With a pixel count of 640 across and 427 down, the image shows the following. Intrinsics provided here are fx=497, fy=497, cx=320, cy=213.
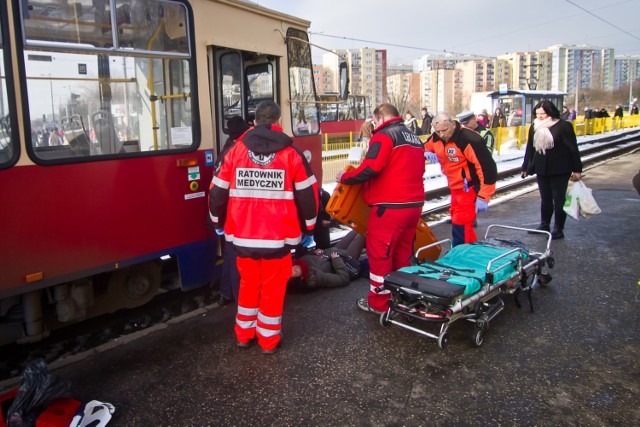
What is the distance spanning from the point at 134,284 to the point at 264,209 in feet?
4.96

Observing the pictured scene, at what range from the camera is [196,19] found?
4.27 meters

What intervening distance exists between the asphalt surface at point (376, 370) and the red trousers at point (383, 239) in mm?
227

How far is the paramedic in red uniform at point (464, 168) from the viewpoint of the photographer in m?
5.08

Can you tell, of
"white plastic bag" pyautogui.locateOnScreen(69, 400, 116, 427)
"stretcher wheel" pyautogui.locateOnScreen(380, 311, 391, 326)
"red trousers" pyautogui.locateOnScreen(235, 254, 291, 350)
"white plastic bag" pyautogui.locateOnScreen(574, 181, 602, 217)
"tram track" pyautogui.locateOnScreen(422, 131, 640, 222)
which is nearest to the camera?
"white plastic bag" pyautogui.locateOnScreen(69, 400, 116, 427)

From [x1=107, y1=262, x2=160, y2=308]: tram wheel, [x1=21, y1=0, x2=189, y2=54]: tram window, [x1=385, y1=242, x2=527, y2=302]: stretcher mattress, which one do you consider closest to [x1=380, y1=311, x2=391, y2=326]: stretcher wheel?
[x1=385, y1=242, x2=527, y2=302]: stretcher mattress

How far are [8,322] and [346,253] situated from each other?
3269mm

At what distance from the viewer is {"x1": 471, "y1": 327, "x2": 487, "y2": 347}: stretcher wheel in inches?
146

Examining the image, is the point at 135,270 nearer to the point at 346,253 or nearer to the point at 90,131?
the point at 90,131

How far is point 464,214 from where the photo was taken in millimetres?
5234

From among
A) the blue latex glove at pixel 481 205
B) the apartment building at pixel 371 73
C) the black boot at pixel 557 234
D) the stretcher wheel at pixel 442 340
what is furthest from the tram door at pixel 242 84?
the apartment building at pixel 371 73

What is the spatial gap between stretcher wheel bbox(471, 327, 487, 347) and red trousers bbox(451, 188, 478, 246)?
1668 millimetres

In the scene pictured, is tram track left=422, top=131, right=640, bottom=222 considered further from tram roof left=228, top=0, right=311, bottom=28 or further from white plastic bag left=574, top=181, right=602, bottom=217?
tram roof left=228, top=0, right=311, bottom=28

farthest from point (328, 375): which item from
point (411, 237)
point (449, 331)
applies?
point (411, 237)

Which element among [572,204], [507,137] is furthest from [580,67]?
[572,204]
